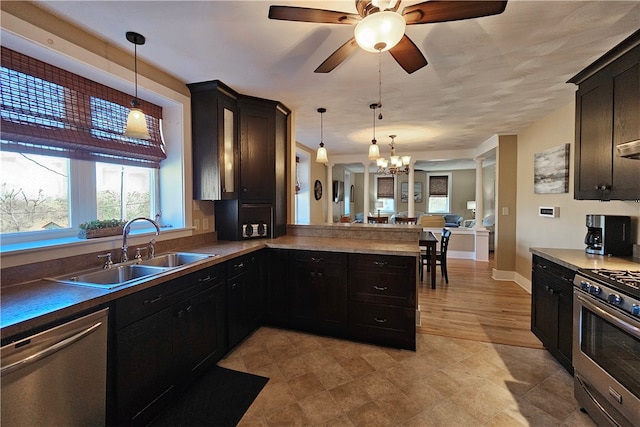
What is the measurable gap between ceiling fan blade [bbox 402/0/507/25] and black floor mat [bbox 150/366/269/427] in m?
2.45

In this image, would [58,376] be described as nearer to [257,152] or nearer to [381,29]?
[381,29]

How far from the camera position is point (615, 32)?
193cm

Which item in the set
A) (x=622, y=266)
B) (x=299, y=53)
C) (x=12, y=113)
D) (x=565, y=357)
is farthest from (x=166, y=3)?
(x=565, y=357)

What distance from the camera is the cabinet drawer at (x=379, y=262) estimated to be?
2.50m

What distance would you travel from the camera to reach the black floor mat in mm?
1729

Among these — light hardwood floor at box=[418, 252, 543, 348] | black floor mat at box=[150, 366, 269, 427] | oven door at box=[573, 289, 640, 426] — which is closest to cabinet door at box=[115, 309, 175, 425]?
black floor mat at box=[150, 366, 269, 427]

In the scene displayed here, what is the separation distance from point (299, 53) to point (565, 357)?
3098 mm

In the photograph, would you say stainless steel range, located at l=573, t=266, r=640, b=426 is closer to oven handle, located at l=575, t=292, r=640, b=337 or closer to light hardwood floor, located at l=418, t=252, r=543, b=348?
oven handle, located at l=575, t=292, r=640, b=337

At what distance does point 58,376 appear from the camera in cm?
124

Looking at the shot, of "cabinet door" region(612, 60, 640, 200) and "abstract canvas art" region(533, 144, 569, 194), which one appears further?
"abstract canvas art" region(533, 144, 569, 194)

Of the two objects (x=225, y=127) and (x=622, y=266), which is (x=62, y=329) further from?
(x=622, y=266)

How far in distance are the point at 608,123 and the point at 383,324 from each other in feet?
7.98

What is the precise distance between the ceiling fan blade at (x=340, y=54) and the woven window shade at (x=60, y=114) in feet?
5.53

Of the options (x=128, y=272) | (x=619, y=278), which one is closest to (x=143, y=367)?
(x=128, y=272)
